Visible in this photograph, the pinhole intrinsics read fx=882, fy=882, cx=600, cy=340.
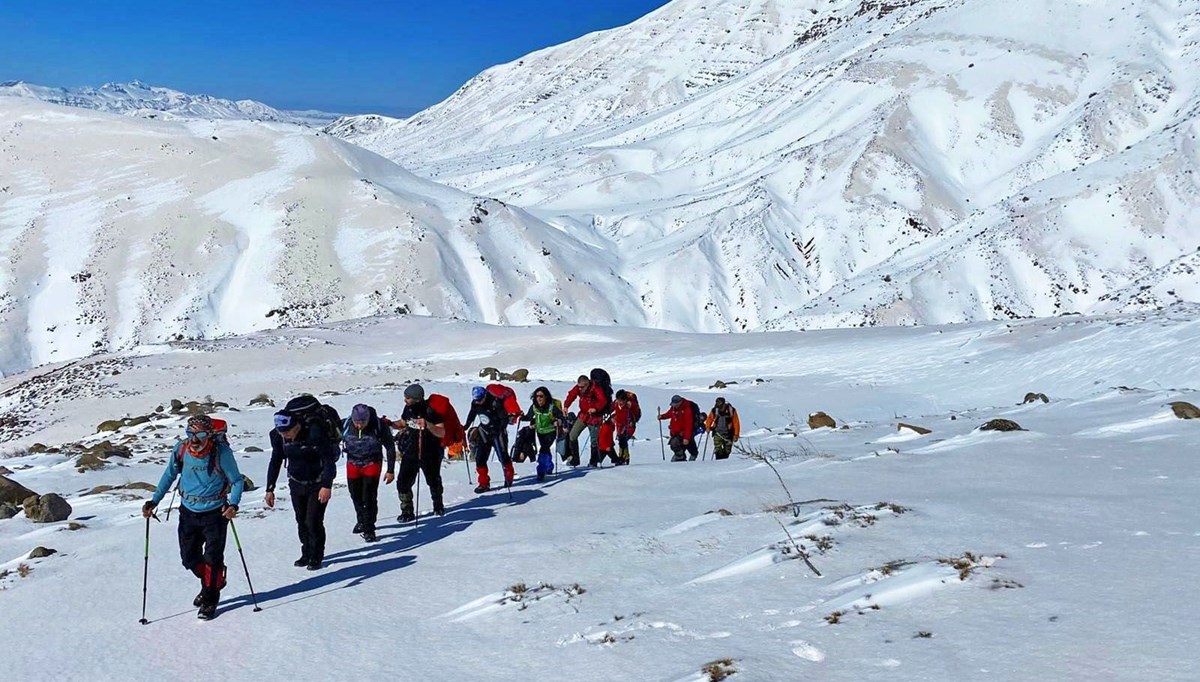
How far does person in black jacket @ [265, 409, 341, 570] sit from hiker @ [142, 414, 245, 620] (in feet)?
3.61

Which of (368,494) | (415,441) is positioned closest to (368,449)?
(368,494)

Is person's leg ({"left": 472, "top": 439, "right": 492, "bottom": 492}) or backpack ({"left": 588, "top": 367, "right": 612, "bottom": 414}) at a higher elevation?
backpack ({"left": 588, "top": 367, "right": 612, "bottom": 414})

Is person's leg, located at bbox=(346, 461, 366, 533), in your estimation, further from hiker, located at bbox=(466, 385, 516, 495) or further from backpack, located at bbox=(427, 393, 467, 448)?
hiker, located at bbox=(466, 385, 516, 495)

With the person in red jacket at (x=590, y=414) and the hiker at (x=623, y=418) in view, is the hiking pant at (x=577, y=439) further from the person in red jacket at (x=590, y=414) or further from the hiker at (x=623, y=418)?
the hiker at (x=623, y=418)

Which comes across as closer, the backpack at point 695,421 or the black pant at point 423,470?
the black pant at point 423,470

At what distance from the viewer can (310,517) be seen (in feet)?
33.7

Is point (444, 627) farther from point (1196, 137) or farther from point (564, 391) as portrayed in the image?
point (1196, 137)

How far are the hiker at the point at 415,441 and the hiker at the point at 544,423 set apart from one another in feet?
9.46

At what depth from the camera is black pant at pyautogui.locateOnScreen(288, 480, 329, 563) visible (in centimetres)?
1024

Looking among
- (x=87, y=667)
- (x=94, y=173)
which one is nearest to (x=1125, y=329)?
(x=87, y=667)

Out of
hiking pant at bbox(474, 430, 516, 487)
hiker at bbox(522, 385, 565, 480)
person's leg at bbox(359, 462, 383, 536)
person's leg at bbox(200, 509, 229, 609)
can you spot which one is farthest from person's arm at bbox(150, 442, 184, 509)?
hiker at bbox(522, 385, 565, 480)

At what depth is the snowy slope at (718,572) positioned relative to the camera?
6.28 meters

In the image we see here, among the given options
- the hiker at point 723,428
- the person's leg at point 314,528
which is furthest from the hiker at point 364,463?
the hiker at point 723,428

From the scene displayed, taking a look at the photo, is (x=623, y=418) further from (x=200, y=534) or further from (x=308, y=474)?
(x=200, y=534)
